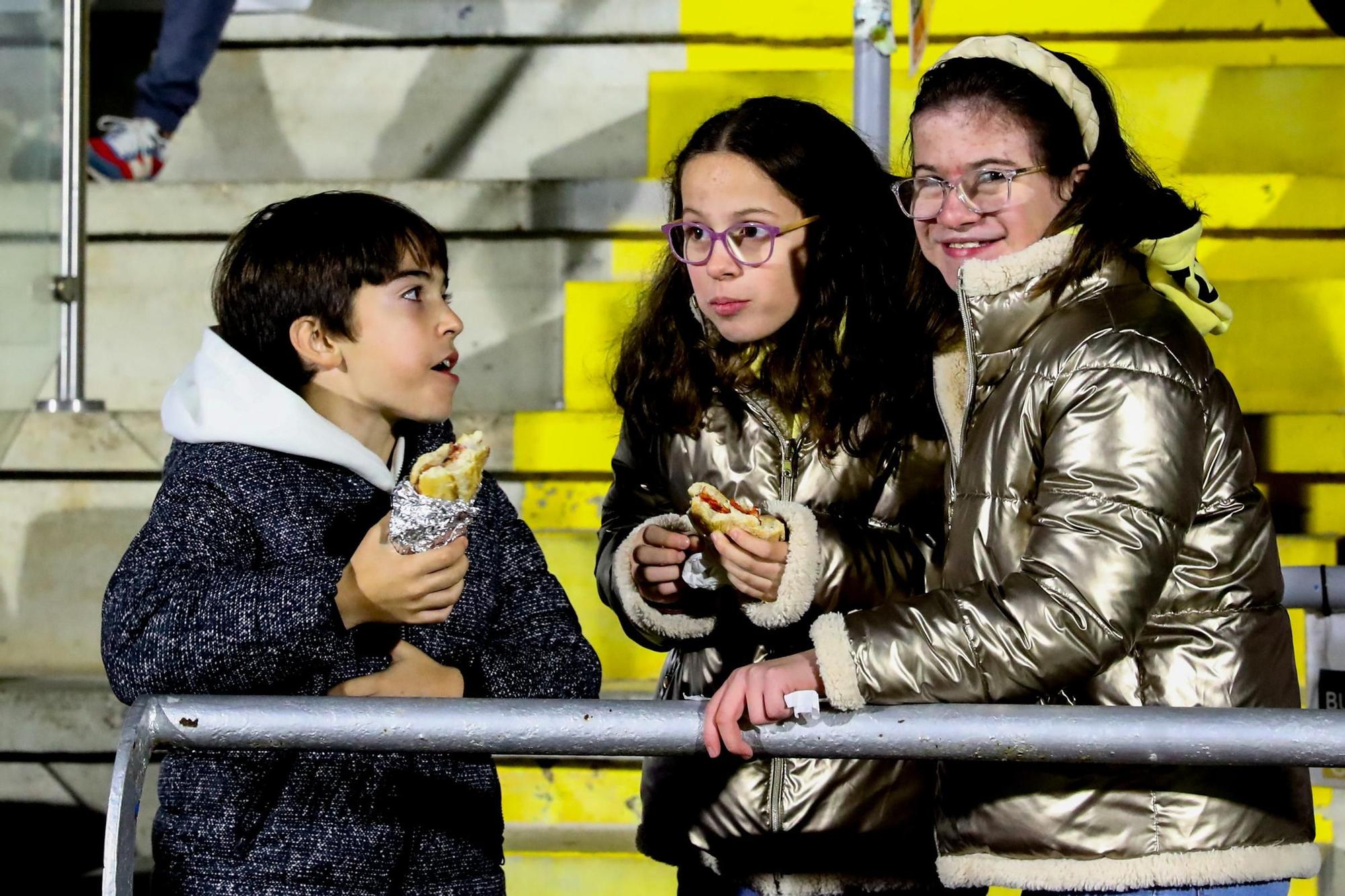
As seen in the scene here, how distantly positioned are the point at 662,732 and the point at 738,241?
0.78m

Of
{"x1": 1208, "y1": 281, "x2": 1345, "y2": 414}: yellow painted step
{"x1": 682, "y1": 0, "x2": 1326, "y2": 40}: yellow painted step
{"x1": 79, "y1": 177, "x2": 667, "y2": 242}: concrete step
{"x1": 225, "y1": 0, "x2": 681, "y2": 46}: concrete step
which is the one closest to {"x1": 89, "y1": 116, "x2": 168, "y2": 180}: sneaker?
{"x1": 79, "y1": 177, "x2": 667, "y2": 242}: concrete step

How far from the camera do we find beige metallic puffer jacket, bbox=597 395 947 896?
70.6 inches

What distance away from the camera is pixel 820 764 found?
1.82 meters

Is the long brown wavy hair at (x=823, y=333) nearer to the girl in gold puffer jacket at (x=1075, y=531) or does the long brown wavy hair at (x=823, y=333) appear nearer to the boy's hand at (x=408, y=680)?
the girl in gold puffer jacket at (x=1075, y=531)

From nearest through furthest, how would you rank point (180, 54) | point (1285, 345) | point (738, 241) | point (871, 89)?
point (738, 241)
point (871, 89)
point (1285, 345)
point (180, 54)

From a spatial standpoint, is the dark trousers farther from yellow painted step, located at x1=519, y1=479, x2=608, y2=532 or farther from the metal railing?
the metal railing

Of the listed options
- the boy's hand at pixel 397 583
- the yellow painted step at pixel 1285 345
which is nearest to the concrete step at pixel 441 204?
the yellow painted step at pixel 1285 345

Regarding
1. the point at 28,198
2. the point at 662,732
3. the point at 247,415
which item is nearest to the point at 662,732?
the point at 662,732

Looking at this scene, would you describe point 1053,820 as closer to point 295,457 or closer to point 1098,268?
point 1098,268

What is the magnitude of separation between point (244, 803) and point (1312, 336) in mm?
2648

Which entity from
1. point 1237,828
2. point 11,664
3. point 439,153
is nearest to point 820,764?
point 1237,828

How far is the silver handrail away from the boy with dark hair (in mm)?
215

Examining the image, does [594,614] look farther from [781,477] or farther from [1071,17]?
[1071,17]

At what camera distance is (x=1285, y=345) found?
11.1ft
